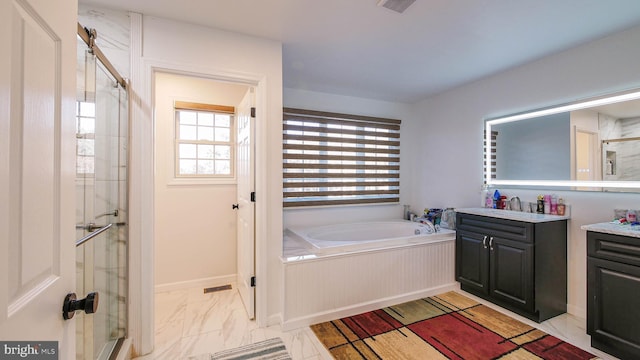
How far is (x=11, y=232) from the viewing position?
0.52 meters

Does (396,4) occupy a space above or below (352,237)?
above

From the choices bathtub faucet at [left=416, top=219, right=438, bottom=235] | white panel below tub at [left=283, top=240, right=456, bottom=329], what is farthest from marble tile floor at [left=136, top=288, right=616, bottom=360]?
bathtub faucet at [left=416, top=219, right=438, bottom=235]

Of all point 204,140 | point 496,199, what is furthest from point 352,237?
point 204,140

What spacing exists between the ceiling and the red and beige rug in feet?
7.88

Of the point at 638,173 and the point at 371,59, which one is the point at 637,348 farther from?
the point at 371,59

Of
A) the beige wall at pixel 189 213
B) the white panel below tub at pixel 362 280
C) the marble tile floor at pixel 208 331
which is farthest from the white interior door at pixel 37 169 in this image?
the beige wall at pixel 189 213

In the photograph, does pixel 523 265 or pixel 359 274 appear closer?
pixel 523 265

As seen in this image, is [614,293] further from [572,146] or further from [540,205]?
[572,146]

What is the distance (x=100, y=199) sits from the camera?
1.64 m

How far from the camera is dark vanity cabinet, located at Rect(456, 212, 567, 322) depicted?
2.33 metres

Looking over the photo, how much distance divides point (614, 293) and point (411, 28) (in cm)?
236

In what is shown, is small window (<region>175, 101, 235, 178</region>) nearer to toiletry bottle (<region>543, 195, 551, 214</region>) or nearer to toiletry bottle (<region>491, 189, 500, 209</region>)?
toiletry bottle (<region>491, 189, 500, 209</region>)

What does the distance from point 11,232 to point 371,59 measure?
2748mm

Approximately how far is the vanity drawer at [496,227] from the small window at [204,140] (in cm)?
269
